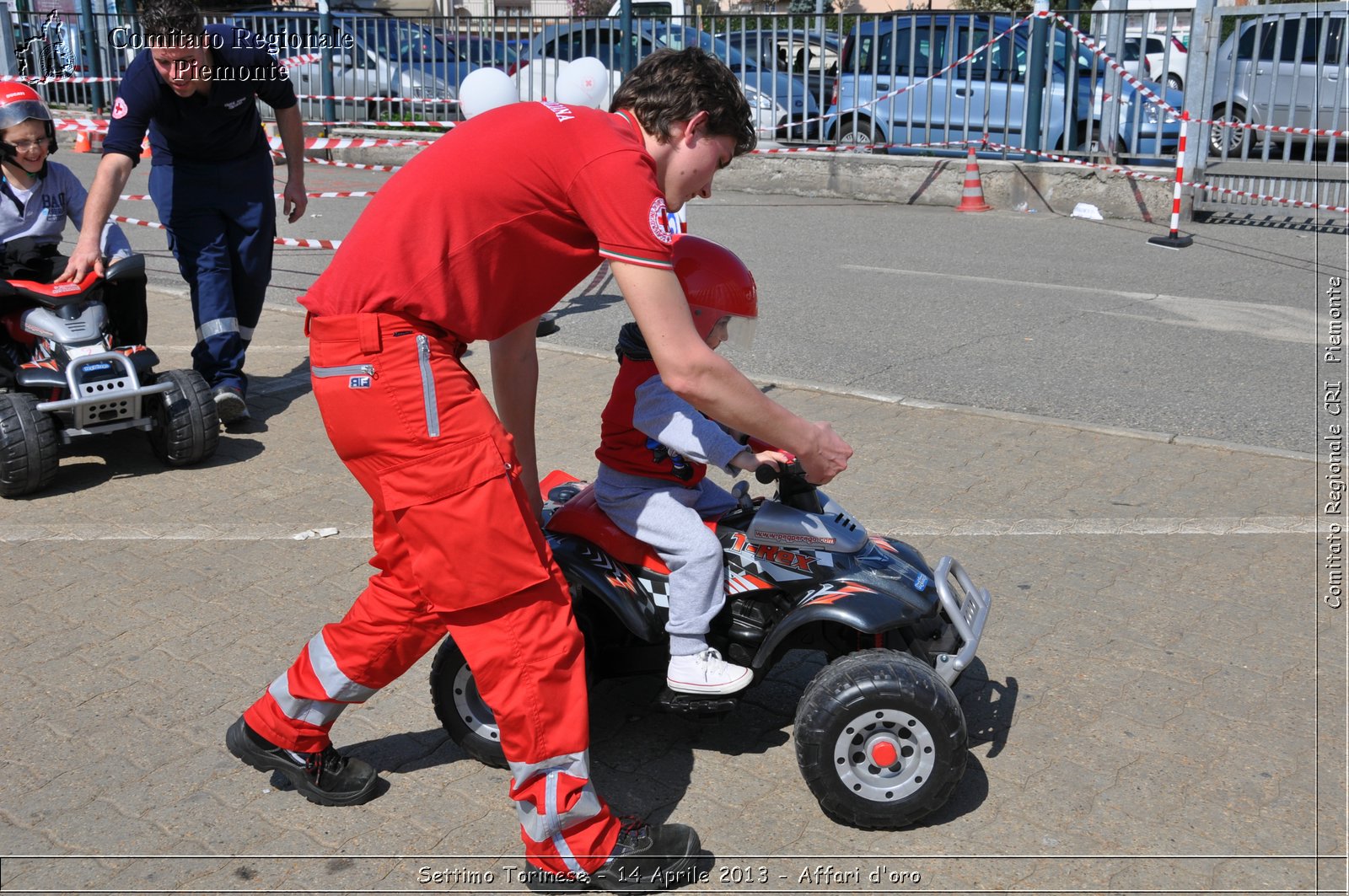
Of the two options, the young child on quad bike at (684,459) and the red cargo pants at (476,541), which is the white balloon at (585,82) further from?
the red cargo pants at (476,541)

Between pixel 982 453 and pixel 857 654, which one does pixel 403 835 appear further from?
pixel 982 453

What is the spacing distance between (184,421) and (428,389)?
3401mm

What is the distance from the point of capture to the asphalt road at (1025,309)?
6852mm

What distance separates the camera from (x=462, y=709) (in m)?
3.50

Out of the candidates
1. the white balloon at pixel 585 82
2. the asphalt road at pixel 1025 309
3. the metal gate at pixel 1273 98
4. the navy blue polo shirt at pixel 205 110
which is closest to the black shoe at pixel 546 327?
the asphalt road at pixel 1025 309

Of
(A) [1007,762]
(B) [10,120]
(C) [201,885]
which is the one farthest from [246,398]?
(A) [1007,762]

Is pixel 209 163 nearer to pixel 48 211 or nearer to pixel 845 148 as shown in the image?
pixel 48 211

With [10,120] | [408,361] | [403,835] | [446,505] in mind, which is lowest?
[403,835]

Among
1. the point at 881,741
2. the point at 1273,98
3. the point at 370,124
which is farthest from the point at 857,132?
the point at 881,741

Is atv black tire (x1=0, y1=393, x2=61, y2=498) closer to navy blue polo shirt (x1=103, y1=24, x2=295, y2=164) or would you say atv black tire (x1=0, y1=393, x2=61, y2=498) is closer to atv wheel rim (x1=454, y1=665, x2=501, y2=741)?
navy blue polo shirt (x1=103, y1=24, x2=295, y2=164)

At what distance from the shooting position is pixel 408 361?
281cm

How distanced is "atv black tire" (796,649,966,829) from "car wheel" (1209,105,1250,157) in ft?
37.1

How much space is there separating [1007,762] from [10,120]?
512cm

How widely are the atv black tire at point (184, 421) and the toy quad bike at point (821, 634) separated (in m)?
2.82
